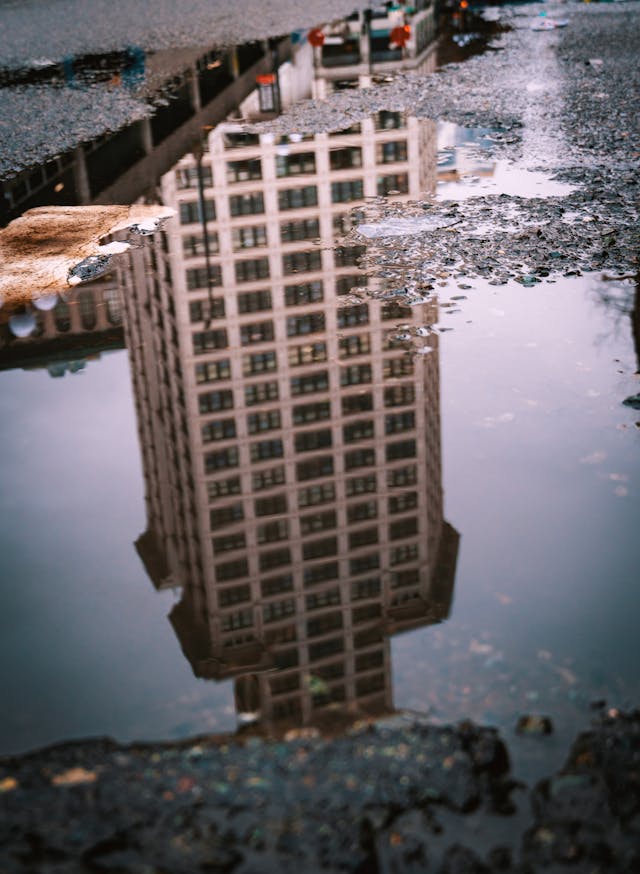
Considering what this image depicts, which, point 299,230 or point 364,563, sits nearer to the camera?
point 364,563

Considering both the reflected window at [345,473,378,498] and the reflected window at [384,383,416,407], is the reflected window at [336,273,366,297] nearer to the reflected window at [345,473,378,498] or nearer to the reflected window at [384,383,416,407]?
the reflected window at [384,383,416,407]

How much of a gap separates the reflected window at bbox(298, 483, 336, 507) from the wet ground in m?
0.03

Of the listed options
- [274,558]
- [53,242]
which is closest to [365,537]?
→ [274,558]

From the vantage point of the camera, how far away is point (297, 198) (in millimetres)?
12344

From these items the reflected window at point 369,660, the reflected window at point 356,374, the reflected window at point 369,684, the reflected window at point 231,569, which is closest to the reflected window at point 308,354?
the reflected window at point 356,374

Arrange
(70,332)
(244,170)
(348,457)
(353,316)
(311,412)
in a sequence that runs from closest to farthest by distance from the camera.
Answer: (348,457), (311,412), (70,332), (353,316), (244,170)

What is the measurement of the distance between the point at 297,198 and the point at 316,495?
6806 millimetres

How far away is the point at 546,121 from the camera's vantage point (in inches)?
603

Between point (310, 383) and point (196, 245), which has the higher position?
point (196, 245)

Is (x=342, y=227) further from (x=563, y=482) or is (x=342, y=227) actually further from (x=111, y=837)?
(x=111, y=837)

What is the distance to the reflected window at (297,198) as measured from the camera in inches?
470

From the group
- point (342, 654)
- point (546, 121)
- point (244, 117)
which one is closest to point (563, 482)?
point (342, 654)

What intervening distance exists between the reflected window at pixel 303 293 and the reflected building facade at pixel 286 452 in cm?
2

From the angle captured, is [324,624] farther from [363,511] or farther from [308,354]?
[308,354]
